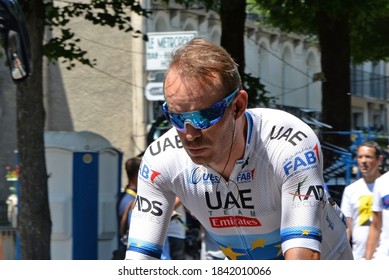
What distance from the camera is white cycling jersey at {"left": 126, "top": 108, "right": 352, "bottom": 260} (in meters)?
3.64

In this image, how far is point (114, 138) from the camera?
110 ft

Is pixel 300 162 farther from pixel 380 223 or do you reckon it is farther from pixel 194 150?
pixel 380 223

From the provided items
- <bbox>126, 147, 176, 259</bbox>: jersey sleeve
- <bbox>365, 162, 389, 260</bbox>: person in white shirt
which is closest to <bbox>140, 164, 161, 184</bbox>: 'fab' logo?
<bbox>126, 147, 176, 259</bbox>: jersey sleeve

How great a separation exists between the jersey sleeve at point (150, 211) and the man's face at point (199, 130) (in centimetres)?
24

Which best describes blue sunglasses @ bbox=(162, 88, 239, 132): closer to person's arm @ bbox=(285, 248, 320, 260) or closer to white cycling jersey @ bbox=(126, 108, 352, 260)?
white cycling jersey @ bbox=(126, 108, 352, 260)

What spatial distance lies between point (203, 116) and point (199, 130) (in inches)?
2.5

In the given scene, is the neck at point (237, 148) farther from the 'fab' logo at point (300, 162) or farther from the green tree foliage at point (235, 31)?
the green tree foliage at point (235, 31)

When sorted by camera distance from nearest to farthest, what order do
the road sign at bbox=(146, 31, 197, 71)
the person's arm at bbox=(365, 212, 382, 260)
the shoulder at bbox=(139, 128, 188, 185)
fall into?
1. the shoulder at bbox=(139, 128, 188, 185)
2. the person's arm at bbox=(365, 212, 382, 260)
3. the road sign at bbox=(146, 31, 197, 71)

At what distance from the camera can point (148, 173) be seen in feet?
12.4

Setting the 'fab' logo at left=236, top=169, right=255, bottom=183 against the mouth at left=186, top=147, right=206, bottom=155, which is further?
the 'fab' logo at left=236, top=169, right=255, bottom=183

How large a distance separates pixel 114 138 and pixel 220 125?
98.5 ft

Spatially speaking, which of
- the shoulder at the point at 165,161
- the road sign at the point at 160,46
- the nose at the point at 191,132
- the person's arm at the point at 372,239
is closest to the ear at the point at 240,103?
the nose at the point at 191,132

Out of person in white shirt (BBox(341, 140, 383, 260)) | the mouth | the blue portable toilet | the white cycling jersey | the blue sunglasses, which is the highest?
the blue sunglasses

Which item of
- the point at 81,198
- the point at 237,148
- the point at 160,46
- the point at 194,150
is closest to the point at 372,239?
the point at 237,148
